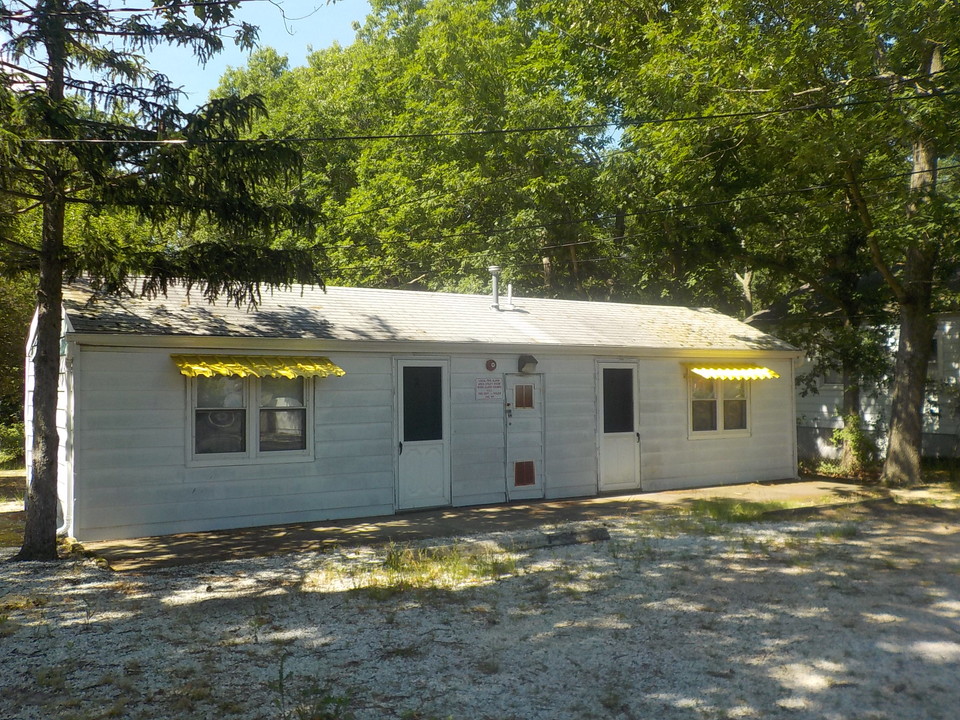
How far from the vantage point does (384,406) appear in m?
12.0

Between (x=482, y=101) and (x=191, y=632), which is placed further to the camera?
(x=482, y=101)

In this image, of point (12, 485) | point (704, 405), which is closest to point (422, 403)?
point (704, 405)

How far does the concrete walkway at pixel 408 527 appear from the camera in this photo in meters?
9.34

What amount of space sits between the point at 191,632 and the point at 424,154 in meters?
22.9

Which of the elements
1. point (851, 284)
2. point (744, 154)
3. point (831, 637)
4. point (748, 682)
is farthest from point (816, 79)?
point (748, 682)

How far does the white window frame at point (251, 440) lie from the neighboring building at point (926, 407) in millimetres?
13674

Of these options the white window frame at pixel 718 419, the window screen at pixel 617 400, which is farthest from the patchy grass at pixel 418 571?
the white window frame at pixel 718 419

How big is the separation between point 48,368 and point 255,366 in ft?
8.40

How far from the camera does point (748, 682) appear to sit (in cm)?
511

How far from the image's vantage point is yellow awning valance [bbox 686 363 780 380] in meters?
14.6

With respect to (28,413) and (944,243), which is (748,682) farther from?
(944,243)

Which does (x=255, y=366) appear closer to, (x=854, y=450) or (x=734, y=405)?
(x=734, y=405)

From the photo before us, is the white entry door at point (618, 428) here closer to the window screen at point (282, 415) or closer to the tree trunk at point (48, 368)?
the window screen at point (282, 415)

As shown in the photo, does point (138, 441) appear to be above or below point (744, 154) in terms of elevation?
below
